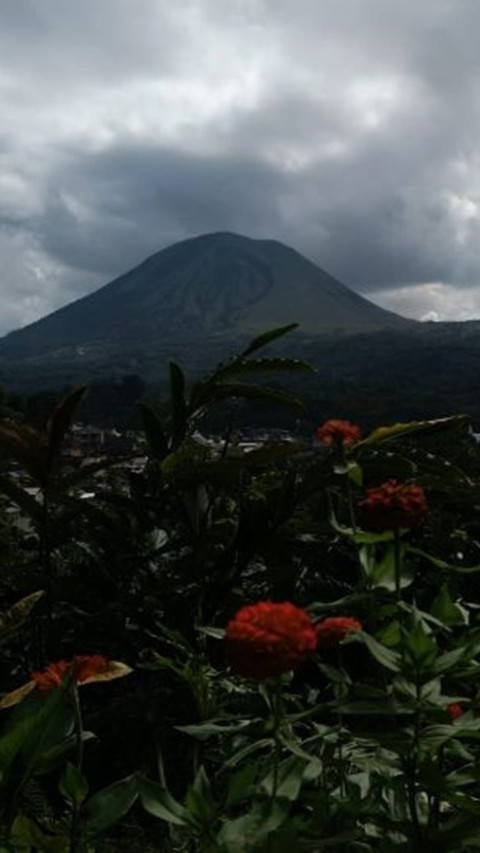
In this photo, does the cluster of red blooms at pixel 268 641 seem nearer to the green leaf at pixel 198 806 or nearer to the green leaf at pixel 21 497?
the green leaf at pixel 198 806

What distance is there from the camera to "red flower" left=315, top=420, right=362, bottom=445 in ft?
8.46

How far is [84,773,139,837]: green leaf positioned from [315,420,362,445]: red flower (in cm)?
118

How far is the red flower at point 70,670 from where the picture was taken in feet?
6.18

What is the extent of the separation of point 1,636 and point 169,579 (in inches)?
31.7

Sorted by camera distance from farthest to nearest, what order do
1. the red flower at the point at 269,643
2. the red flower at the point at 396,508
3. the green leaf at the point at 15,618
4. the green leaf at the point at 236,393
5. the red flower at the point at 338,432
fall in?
1. the green leaf at the point at 236,393
2. the red flower at the point at 338,432
3. the green leaf at the point at 15,618
4. the red flower at the point at 396,508
5. the red flower at the point at 269,643

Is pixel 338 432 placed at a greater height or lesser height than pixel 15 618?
greater

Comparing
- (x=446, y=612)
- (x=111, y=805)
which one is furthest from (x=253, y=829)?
(x=446, y=612)

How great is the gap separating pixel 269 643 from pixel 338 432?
3.82ft

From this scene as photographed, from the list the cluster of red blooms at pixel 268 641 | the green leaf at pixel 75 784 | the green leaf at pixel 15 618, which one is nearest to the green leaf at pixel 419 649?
the cluster of red blooms at pixel 268 641

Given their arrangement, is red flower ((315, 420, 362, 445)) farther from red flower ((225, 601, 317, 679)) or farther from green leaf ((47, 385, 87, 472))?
red flower ((225, 601, 317, 679))

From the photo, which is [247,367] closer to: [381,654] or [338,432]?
[338,432]

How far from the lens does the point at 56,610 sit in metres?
2.94

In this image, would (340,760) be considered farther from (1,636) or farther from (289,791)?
(1,636)

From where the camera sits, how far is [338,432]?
2586mm
